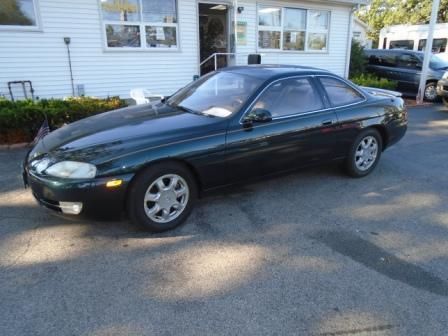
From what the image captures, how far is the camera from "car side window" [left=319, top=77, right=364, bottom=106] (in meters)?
4.49

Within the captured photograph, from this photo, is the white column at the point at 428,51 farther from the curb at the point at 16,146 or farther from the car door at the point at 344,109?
the curb at the point at 16,146

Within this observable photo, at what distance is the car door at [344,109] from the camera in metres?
4.48

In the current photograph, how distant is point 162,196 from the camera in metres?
3.34

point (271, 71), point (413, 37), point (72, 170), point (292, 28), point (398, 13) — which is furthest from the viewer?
point (398, 13)

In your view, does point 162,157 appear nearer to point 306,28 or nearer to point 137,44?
point 137,44

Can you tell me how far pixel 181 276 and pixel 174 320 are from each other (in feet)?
1.61

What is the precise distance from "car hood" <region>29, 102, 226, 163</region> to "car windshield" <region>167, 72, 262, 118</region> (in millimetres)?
164

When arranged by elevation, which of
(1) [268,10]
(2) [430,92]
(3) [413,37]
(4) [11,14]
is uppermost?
(1) [268,10]

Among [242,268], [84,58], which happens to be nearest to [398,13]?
[84,58]

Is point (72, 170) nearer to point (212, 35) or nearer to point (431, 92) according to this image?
point (212, 35)

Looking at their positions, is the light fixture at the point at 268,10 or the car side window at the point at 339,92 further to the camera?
the light fixture at the point at 268,10

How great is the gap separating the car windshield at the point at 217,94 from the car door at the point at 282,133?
0.18 m

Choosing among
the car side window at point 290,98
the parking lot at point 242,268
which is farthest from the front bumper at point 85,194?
the car side window at point 290,98

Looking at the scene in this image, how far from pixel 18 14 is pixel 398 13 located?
39.2 m
